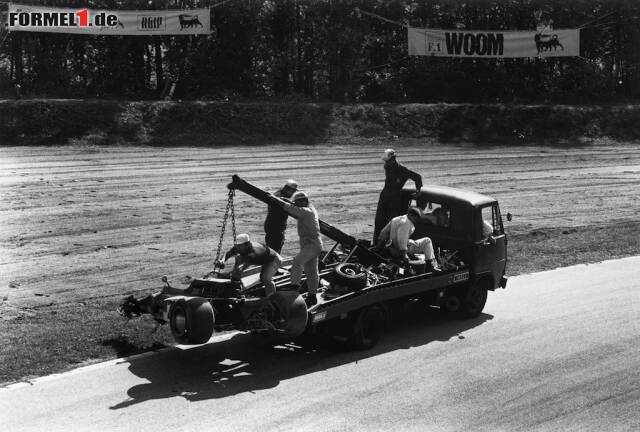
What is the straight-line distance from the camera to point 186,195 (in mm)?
23000

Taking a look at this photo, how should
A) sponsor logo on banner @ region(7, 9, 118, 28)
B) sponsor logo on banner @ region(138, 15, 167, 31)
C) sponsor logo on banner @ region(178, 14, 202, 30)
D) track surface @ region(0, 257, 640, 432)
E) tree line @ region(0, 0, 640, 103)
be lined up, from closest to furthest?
track surface @ region(0, 257, 640, 432) < sponsor logo on banner @ region(7, 9, 118, 28) < sponsor logo on banner @ region(138, 15, 167, 31) < sponsor logo on banner @ region(178, 14, 202, 30) < tree line @ region(0, 0, 640, 103)

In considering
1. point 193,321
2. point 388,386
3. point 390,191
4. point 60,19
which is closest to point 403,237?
point 390,191

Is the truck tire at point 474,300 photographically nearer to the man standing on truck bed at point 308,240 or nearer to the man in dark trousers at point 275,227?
the man standing on truck bed at point 308,240

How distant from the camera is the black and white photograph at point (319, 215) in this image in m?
10.4

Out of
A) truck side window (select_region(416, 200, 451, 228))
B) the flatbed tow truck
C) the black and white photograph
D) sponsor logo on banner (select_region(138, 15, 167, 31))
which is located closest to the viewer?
the black and white photograph

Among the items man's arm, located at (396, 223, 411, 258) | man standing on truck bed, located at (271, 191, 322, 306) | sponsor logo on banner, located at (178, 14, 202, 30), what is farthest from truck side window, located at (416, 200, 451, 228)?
sponsor logo on banner, located at (178, 14, 202, 30)

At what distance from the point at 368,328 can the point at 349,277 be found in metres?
0.76

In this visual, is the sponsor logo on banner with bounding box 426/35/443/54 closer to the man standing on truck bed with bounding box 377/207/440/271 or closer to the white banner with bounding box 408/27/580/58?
the white banner with bounding box 408/27/580/58

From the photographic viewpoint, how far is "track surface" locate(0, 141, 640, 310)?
16.0m

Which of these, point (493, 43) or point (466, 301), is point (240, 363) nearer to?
point (466, 301)

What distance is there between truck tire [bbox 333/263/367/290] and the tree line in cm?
2409

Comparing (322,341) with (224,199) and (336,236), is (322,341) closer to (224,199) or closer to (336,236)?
(336,236)

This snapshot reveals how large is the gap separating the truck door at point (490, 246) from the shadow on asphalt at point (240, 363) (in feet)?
3.62

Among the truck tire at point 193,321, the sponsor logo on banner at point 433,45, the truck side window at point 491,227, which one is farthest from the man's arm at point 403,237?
the sponsor logo on banner at point 433,45
